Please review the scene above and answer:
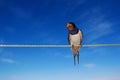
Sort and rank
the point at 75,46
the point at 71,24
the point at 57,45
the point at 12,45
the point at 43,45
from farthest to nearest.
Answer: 1. the point at 75,46
2. the point at 71,24
3. the point at 57,45
4. the point at 43,45
5. the point at 12,45

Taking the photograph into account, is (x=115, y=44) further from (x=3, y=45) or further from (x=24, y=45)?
(x=3, y=45)

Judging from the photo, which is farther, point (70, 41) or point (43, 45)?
point (70, 41)

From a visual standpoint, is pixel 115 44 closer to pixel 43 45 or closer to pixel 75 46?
pixel 43 45

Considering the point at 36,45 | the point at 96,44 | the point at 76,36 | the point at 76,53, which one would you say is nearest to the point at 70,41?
the point at 76,36

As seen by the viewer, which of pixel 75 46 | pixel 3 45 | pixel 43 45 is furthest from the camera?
pixel 75 46

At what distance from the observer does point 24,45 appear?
6867 millimetres

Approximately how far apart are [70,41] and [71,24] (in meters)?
1.77

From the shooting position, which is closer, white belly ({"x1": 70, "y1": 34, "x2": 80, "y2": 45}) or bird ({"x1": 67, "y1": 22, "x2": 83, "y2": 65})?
bird ({"x1": 67, "y1": 22, "x2": 83, "y2": 65})

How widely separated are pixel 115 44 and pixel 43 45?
2578 mm

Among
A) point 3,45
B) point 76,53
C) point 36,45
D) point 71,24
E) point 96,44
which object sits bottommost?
point 3,45

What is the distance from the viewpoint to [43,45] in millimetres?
7305

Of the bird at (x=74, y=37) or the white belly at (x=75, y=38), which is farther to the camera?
the white belly at (x=75, y=38)

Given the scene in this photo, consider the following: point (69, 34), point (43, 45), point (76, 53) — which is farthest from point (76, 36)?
point (43, 45)

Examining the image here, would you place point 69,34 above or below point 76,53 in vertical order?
above
